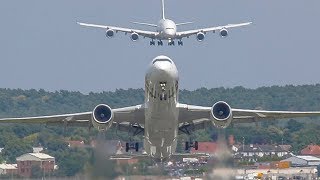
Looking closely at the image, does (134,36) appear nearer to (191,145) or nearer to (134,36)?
(134,36)

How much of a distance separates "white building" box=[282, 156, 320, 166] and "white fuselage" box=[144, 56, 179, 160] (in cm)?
3438

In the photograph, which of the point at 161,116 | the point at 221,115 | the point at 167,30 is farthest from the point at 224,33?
the point at 161,116

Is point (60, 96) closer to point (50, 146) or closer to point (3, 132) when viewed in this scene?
point (3, 132)

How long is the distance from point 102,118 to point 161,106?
326cm

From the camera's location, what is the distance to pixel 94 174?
5394 centimetres

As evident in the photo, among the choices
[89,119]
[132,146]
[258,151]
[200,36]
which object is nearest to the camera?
[89,119]

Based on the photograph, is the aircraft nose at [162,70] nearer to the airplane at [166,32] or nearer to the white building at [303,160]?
the white building at [303,160]

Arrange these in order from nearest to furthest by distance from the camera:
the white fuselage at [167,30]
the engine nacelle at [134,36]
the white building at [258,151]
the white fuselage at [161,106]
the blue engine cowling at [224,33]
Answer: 1. the white fuselage at [161,106]
2. the white building at [258,151]
3. the engine nacelle at [134,36]
4. the blue engine cowling at [224,33]
5. the white fuselage at [167,30]

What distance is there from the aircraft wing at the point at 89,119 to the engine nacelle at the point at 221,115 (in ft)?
11.1

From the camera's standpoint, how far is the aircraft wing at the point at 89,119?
191 feet

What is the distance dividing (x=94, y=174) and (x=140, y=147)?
9.34 m

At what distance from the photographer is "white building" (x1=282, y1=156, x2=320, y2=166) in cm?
9238

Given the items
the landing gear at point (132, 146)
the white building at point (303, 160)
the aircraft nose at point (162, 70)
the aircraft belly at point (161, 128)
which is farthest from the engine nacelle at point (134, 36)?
the aircraft nose at point (162, 70)

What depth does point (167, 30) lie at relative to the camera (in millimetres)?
130625
